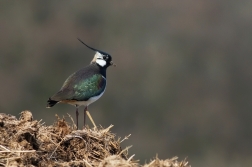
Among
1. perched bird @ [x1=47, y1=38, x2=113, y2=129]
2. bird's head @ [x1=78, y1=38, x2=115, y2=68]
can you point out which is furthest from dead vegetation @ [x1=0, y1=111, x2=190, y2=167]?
bird's head @ [x1=78, y1=38, x2=115, y2=68]

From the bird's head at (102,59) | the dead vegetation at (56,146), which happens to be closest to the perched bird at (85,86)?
the bird's head at (102,59)

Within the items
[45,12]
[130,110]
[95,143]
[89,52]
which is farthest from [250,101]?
[95,143]

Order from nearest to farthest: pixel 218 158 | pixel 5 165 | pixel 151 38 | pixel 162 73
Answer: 1. pixel 5 165
2. pixel 218 158
3. pixel 162 73
4. pixel 151 38

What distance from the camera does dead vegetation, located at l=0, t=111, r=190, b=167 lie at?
270 inches

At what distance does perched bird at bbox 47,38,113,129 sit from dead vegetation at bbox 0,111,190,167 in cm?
263

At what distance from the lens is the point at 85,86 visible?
11.6m

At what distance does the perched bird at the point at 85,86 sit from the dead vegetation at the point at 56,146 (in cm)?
263

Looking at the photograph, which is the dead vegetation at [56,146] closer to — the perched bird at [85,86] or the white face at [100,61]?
the perched bird at [85,86]

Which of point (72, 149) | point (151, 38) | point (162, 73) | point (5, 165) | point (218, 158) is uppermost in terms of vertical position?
point (151, 38)

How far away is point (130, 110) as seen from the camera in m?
28.7

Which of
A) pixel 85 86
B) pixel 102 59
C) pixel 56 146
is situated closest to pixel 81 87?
pixel 85 86

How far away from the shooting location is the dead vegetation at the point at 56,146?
6.85 metres

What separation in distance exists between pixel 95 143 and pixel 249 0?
27.3 metres

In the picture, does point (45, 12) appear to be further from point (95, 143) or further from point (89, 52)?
point (95, 143)
